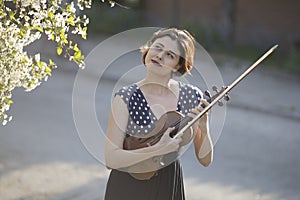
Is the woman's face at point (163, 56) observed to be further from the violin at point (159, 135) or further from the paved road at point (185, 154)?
the paved road at point (185, 154)

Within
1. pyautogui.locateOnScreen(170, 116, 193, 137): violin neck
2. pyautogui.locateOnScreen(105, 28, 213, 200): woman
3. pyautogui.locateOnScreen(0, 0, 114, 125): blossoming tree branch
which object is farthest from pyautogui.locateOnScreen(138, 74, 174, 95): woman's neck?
pyautogui.locateOnScreen(0, 0, 114, 125): blossoming tree branch

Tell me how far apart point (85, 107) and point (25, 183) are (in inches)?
120

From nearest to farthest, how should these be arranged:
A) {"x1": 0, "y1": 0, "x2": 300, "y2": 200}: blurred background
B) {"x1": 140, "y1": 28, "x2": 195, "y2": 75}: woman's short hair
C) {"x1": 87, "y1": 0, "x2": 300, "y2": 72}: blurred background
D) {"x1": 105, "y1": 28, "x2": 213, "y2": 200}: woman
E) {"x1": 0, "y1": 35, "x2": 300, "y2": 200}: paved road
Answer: {"x1": 105, "y1": 28, "x2": 213, "y2": 200}: woman < {"x1": 140, "y1": 28, "x2": 195, "y2": 75}: woman's short hair < {"x1": 0, "y1": 35, "x2": 300, "y2": 200}: paved road < {"x1": 0, "y1": 0, "x2": 300, "y2": 200}: blurred background < {"x1": 87, "y1": 0, "x2": 300, "y2": 72}: blurred background

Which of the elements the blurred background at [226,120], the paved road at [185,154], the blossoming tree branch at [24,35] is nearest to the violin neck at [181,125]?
the blossoming tree branch at [24,35]

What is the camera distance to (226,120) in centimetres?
930

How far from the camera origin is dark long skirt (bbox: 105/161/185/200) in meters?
3.40

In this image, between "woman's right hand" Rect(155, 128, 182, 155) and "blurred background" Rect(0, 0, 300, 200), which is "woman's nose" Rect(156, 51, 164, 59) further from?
"blurred background" Rect(0, 0, 300, 200)

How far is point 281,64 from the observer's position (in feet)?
43.4

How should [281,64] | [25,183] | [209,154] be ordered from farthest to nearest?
[281,64] < [25,183] < [209,154]

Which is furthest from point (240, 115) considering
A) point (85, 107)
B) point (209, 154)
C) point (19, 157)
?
point (209, 154)

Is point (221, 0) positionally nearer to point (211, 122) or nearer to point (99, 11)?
point (99, 11)

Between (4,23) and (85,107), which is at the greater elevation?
(4,23)

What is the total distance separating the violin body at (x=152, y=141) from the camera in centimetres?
321

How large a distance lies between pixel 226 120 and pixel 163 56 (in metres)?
6.16
